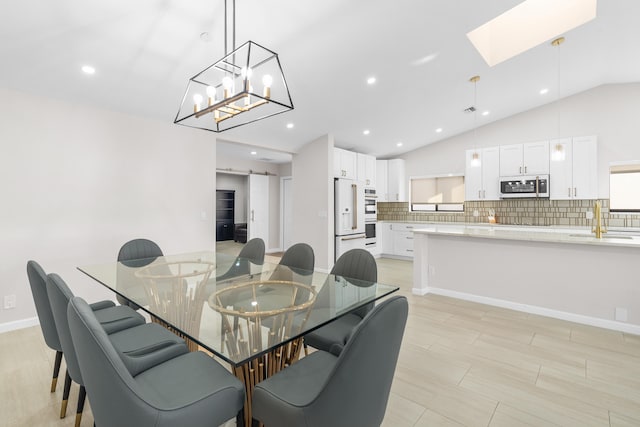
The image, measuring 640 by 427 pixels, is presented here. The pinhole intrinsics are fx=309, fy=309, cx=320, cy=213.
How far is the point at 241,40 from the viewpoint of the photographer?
2797 mm

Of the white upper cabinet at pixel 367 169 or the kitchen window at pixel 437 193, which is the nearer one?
the white upper cabinet at pixel 367 169

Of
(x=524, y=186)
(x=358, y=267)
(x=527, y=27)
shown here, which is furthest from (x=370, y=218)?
(x=358, y=267)

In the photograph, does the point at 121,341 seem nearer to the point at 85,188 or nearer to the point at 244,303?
the point at 244,303

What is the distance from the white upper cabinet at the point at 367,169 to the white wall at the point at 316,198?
45.7 inches

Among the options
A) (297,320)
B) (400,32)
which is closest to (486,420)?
(297,320)

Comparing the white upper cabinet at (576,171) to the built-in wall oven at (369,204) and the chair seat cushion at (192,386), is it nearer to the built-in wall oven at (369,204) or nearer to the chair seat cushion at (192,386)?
the built-in wall oven at (369,204)

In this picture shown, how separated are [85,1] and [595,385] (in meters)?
4.38

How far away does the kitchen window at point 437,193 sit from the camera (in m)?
6.76

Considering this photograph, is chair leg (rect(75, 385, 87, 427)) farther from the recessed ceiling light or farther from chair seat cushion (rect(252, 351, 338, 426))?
the recessed ceiling light

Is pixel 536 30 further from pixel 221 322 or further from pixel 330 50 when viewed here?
pixel 221 322

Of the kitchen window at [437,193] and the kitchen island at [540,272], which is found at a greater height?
the kitchen window at [437,193]

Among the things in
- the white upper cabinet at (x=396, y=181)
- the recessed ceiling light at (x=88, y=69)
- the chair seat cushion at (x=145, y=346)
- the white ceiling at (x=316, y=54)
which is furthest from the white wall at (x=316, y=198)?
the chair seat cushion at (x=145, y=346)

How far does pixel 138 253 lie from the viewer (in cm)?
317

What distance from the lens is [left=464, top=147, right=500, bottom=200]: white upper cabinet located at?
19.4ft
